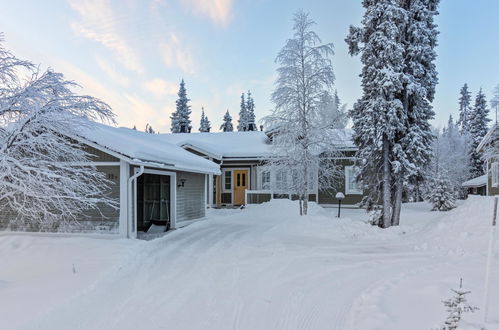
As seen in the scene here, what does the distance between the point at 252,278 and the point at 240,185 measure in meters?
14.4

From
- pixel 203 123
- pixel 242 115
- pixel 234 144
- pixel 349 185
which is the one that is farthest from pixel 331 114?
pixel 203 123

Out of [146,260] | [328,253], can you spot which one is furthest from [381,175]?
[146,260]

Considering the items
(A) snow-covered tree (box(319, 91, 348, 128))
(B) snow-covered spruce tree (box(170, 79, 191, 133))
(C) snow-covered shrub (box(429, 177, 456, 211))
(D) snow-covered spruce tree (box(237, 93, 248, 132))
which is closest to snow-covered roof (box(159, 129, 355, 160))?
(A) snow-covered tree (box(319, 91, 348, 128))

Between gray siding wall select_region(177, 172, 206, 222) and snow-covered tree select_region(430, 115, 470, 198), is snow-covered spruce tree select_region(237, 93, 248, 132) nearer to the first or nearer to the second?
snow-covered tree select_region(430, 115, 470, 198)

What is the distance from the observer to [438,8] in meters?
12.2

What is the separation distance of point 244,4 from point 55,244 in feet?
38.2

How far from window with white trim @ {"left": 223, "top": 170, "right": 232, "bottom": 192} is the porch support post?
11464 mm

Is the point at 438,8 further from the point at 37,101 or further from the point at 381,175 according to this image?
the point at 37,101

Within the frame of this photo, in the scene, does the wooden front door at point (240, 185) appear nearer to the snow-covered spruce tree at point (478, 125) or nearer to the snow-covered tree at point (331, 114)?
the snow-covered tree at point (331, 114)

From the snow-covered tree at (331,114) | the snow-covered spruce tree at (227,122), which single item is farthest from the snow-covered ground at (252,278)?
the snow-covered spruce tree at (227,122)

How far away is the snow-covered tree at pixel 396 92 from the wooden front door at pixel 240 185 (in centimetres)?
941

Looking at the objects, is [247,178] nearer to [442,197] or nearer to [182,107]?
[442,197]

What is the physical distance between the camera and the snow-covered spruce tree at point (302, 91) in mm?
13375

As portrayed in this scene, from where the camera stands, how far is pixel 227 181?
2070cm
